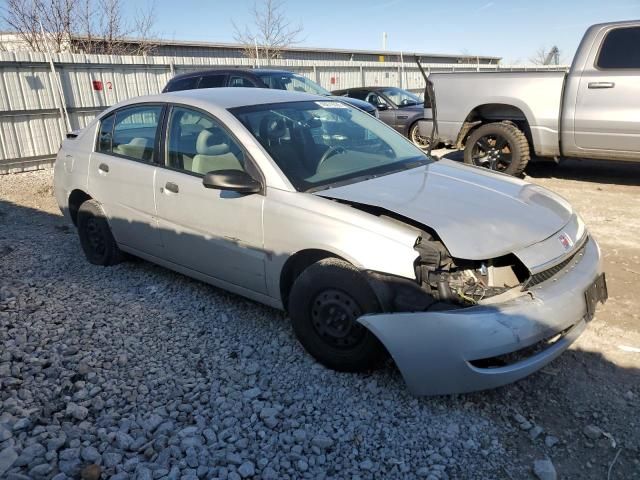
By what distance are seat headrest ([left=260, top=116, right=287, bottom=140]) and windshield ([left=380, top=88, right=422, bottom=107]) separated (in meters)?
9.62

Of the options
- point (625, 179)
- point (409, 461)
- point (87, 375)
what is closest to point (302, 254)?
point (409, 461)

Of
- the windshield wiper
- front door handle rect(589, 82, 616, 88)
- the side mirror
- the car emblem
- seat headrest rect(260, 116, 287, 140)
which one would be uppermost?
front door handle rect(589, 82, 616, 88)

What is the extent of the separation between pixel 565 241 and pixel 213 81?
808 centimetres

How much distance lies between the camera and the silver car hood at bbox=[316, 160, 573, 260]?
2713mm

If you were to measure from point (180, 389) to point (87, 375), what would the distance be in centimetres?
63

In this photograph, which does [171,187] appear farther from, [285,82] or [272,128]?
[285,82]

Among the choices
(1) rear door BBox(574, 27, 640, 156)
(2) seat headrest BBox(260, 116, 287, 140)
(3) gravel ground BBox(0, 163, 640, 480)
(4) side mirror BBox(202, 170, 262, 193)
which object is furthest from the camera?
(1) rear door BBox(574, 27, 640, 156)

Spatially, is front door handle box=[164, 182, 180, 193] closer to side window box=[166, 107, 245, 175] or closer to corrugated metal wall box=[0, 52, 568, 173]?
side window box=[166, 107, 245, 175]

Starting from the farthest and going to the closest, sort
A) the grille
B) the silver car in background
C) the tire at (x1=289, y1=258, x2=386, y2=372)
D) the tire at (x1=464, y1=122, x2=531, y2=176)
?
the tire at (x1=464, y1=122, x2=531, y2=176) < the tire at (x1=289, y1=258, x2=386, y2=372) < the grille < the silver car in background

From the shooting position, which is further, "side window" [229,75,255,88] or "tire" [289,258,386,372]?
"side window" [229,75,255,88]

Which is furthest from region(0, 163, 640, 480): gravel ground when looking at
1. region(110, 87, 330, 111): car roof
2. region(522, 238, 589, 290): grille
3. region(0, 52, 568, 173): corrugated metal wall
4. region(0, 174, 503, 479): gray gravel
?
region(0, 52, 568, 173): corrugated metal wall

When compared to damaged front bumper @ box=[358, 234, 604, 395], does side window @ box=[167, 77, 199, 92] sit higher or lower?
higher

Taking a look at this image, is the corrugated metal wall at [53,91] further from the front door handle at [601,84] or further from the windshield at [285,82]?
the front door handle at [601,84]

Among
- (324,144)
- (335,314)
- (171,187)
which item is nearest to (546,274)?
(335,314)
